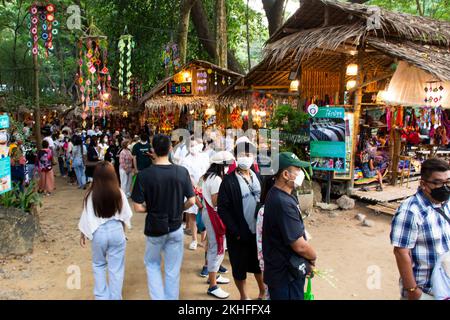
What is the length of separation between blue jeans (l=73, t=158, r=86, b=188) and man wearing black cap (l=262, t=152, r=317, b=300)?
7993mm

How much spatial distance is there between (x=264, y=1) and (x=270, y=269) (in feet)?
52.7

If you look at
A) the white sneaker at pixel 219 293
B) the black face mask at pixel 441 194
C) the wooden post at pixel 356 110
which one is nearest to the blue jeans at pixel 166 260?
the white sneaker at pixel 219 293

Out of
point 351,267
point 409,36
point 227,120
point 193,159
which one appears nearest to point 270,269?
point 351,267

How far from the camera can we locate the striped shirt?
8.14 ft

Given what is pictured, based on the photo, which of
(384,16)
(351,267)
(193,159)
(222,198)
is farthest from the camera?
(384,16)

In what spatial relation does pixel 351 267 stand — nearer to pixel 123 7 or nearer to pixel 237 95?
pixel 237 95

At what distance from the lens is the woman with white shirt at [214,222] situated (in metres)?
4.02

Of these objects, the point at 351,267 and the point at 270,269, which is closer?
the point at 270,269

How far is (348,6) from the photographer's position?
25.7ft

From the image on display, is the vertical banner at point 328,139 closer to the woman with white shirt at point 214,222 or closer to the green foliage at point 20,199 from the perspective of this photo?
the woman with white shirt at point 214,222

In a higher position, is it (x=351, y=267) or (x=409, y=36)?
(x=409, y=36)

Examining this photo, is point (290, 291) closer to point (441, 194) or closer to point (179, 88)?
point (441, 194)

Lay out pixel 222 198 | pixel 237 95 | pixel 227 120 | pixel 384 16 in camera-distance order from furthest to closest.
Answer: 1. pixel 227 120
2. pixel 237 95
3. pixel 384 16
4. pixel 222 198

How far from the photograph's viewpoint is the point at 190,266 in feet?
16.1
